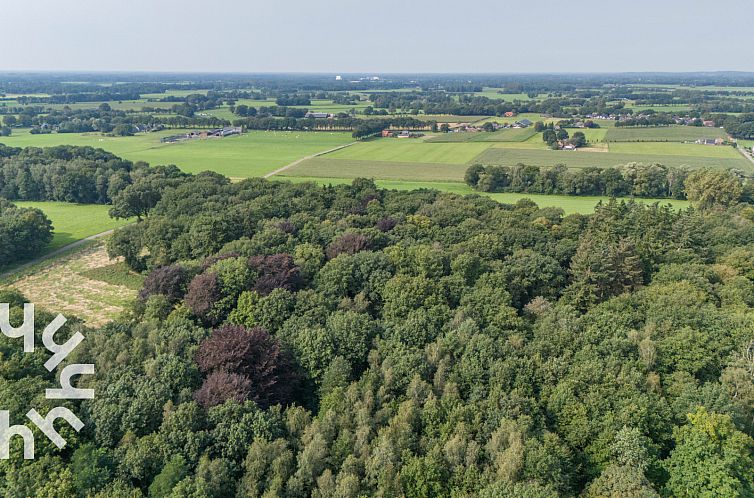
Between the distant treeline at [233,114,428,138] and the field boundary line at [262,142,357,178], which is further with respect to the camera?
the distant treeline at [233,114,428,138]

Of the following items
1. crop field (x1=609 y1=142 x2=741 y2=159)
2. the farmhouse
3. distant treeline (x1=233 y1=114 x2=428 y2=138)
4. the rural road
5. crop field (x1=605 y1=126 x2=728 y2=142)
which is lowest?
the rural road

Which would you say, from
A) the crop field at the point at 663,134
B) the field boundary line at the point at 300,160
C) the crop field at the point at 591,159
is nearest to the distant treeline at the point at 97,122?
the field boundary line at the point at 300,160

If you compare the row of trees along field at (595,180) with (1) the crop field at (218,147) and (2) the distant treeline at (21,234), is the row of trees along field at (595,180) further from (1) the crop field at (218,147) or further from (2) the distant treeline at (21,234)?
(2) the distant treeline at (21,234)

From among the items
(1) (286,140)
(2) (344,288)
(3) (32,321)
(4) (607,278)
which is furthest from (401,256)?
(1) (286,140)

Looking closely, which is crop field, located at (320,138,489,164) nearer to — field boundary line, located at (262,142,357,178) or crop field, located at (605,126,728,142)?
field boundary line, located at (262,142,357,178)

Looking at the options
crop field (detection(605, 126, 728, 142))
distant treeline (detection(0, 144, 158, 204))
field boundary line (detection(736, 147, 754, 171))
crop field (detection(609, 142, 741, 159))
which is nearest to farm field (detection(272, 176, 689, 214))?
distant treeline (detection(0, 144, 158, 204))

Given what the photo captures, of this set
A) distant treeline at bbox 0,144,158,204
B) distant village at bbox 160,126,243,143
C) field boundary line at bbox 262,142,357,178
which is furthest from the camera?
distant village at bbox 160,126,243,143

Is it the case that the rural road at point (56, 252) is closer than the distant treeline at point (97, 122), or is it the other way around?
the rural road at point (56, 252)
